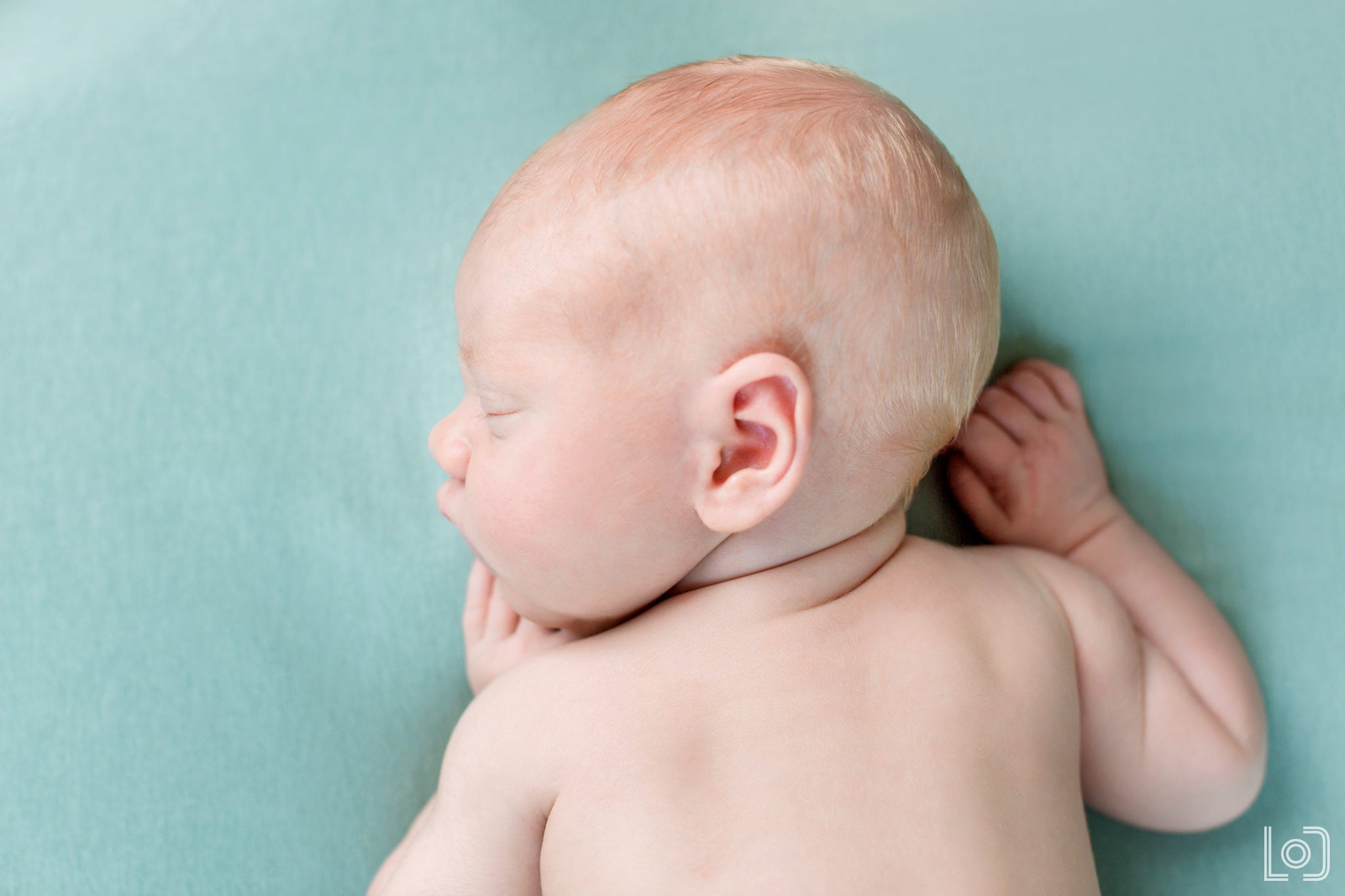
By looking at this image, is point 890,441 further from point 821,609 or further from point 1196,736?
point 1196,736

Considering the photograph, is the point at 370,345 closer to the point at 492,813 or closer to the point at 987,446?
the point at 492,813

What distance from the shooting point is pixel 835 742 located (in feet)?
2.27

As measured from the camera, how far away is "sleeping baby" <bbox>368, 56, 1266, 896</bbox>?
25.7 inches

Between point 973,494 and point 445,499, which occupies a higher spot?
point 445,499

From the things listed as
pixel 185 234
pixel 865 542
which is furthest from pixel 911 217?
pixel 185 234

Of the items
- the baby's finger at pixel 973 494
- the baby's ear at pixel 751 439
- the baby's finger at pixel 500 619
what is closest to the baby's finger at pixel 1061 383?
the baby's finger at pixel 973 494

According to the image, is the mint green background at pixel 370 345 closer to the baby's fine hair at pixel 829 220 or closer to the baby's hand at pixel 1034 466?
the baby's hand at pixel 1034 466

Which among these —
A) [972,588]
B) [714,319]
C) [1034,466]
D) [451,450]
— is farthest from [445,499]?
[1034,466]

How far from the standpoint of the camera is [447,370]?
3.17 feet

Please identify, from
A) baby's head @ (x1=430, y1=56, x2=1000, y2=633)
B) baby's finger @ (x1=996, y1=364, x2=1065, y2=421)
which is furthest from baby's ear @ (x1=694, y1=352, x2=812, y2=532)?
baby's finger @ (x1=996, y1=364, x2=1065, y2=421)

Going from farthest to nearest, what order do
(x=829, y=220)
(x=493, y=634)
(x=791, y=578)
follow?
(x=493, y=634)
(x=791, y=578)
(x=829, y=220)

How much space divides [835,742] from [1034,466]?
14.9 inches

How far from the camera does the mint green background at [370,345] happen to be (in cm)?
86

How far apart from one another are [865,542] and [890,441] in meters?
0.10
